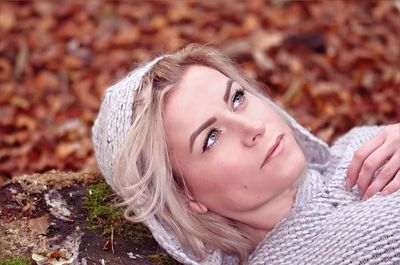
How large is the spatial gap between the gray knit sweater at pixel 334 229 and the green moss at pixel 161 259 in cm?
32

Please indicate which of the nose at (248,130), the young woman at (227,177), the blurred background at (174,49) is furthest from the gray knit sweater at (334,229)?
the blurred background at (174,49)

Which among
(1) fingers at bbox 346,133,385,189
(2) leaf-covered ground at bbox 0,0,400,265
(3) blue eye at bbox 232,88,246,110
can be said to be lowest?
(2) leaf-covered ground at bbox 0,0,400,265

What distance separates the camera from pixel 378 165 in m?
2.72

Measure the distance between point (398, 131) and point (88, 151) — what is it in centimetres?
270

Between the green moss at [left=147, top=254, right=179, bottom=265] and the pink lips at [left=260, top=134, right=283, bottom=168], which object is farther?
the green moss at [left=147, top=254, right=179, bottom=265]

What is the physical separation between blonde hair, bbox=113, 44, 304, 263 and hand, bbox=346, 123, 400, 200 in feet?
1.63

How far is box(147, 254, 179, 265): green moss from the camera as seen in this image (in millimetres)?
2777

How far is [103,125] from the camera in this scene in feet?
9.46

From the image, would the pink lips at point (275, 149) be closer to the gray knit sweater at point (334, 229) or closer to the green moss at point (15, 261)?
the gray knit sweater at point (334, 229)

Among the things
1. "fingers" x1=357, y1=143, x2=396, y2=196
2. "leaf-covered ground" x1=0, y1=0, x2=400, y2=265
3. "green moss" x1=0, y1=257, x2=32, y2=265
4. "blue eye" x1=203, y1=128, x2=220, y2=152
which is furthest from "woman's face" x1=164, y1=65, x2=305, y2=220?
"leaf-covered ground" x1=0, y1=0, x2=400, y2=265

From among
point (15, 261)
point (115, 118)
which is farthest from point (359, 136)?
point (15, 261)

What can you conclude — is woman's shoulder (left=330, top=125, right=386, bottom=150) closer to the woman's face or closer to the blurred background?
the woman's face

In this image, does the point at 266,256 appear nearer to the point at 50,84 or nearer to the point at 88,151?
the point at 88,151

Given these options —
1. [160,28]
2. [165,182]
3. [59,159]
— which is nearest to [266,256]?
[165,182]
